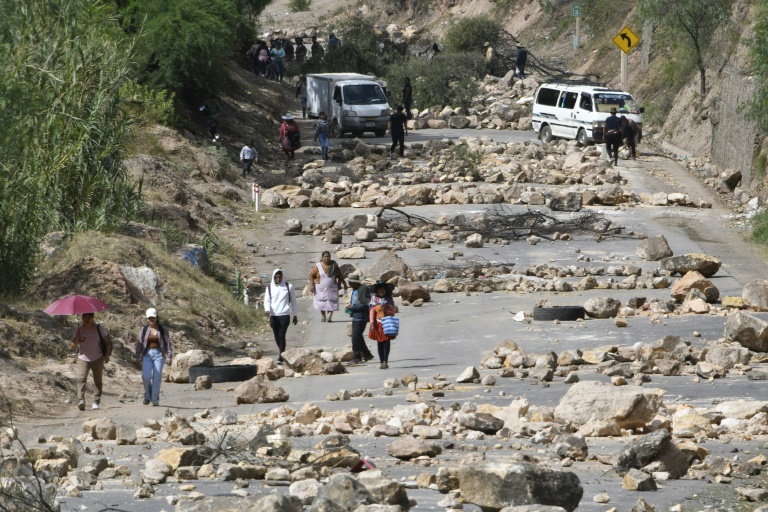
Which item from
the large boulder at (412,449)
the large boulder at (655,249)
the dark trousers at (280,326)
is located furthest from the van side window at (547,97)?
→ the large boulder at (412,449)

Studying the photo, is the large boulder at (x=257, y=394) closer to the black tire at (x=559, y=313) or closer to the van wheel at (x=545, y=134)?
the black tire at (x=559, y=313)

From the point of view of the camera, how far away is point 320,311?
20172mm

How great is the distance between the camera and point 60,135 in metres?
19.1

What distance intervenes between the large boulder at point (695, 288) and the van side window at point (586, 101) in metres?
18.9

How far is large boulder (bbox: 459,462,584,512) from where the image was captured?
8156mm

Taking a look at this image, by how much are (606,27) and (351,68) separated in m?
12.6

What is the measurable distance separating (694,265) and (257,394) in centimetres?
1116

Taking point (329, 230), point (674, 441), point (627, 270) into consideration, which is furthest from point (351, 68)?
point (674, 441)

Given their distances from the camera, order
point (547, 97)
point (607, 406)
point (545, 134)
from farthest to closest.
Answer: point (545, 134) < point (547, 97) < point (607, 406)

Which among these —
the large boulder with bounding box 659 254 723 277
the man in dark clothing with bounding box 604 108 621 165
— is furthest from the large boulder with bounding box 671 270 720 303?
the man in dark clothing with bounding box 604 108 621 165

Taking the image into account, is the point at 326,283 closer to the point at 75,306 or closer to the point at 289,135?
the point at 75,306

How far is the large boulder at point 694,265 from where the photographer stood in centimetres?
Answer: 2214

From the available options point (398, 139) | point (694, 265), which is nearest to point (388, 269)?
point (694, 265)

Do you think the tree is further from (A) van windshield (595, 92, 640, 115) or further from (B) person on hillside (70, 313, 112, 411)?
(B) person on hillside (70, 313, 112, 411)
